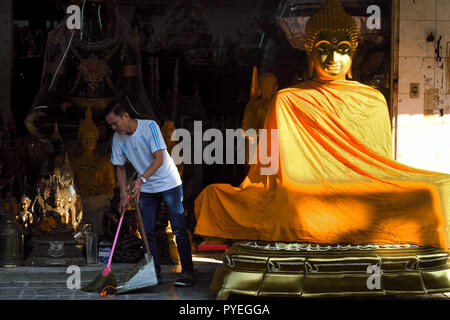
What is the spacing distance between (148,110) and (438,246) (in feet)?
14.5

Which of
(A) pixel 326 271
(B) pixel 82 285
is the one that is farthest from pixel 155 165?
(A) pixel 326 271

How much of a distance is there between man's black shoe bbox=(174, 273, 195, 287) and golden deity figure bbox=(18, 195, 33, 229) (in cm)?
181

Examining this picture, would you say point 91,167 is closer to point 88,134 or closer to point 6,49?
point 88,134

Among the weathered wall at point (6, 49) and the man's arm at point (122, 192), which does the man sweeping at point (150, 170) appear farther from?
the weathered wall at point (6, 49)

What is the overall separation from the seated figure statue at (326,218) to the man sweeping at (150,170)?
12.6 inches

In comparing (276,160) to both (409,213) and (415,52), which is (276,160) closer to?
(409,213)

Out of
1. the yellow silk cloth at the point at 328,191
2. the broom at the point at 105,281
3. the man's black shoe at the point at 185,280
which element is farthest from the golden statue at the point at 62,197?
the yellow silk cloth at the point at 328,191

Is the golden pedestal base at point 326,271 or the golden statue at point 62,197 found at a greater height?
the golden statue at point 62,197

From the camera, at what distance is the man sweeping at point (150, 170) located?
564 cm

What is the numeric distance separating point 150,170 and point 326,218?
4.33 ft

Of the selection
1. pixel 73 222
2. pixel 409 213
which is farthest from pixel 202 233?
pixel 73 222

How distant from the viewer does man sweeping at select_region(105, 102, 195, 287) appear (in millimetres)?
5641

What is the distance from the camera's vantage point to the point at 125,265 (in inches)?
258

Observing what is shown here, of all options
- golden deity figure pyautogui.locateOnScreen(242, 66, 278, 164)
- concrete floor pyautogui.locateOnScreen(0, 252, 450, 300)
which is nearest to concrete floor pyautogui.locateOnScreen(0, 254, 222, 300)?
concrete floor pyautogui.locateOnScreen(0, 252, 450, 300)
